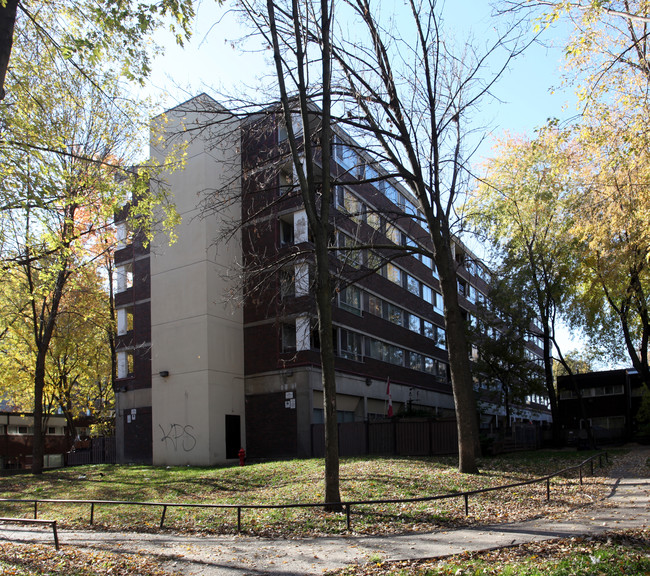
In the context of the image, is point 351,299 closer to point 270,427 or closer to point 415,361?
point 270,427

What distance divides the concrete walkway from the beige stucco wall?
52.8 ft

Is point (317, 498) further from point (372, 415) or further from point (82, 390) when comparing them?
point (82, 390)

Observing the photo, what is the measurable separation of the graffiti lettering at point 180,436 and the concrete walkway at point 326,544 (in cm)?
1613

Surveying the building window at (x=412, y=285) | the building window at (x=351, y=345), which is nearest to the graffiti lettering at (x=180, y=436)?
the building window at (x=351, y=345)

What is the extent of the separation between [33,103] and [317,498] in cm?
1105

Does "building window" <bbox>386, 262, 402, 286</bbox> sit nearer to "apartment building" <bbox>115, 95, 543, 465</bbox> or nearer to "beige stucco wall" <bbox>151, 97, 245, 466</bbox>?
"apartment building" <bbox>115, 95, 543, 465</bbox>

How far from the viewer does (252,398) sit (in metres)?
29.0

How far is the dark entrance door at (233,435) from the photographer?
91.1 feet

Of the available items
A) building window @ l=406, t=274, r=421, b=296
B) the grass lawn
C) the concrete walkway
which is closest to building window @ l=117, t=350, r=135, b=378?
the grass lawn

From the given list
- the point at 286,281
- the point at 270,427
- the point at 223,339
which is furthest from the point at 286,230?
the point at 286,281

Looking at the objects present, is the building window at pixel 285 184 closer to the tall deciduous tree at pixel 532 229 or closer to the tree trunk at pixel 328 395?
the tree trunk at pixel 328 395

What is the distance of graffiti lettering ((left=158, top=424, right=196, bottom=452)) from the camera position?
89.3 feet

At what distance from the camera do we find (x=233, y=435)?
2812 cm

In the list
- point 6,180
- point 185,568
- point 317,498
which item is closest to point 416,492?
point 317,498
